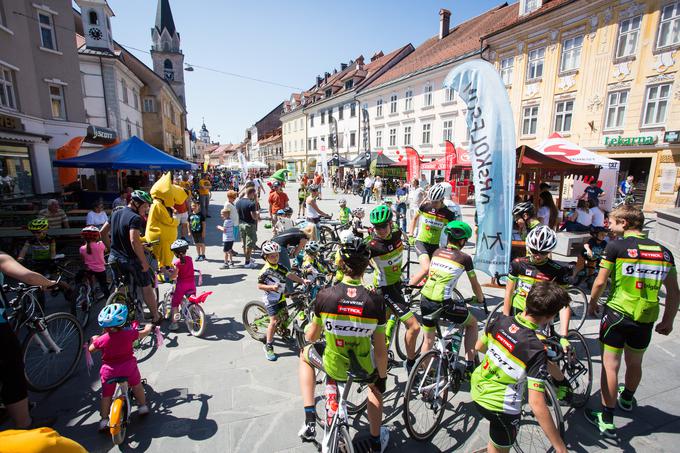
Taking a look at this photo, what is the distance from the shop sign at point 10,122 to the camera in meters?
10.8

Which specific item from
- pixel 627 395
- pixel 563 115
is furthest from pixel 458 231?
pixel 563 115

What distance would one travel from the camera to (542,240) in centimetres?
329

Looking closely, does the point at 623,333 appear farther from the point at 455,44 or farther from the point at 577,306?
the point at 455,44

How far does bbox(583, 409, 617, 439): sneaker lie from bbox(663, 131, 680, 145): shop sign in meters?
17.2

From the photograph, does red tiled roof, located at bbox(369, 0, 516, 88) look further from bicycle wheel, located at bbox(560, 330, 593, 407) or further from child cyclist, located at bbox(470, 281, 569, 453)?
child cyclist, located at bbox(470, 281, 569, 453)

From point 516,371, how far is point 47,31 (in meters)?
21.2

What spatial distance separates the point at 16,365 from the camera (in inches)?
111

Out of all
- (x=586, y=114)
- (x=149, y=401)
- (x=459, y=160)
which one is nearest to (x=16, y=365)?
(x=149, y=401)

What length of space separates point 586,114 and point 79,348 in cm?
2247

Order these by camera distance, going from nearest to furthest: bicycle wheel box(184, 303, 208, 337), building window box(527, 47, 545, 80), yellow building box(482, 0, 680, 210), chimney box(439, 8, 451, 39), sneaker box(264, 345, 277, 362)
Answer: sneaker box(264, 345, 277, 362), bicycle wheel box(184, 303, 208, 337), yellow building box(482, 0, 680, 210), building window box(527, 47, 545, 80), chimney box(439, 8, 451, 39)

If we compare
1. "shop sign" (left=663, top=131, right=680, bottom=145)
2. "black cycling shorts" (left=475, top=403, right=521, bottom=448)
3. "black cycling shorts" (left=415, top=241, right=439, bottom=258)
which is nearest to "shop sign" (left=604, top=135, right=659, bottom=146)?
"shop sign" (left=663, top=131, right=680, bottom=145)

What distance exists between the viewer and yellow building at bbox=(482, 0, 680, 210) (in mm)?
14617

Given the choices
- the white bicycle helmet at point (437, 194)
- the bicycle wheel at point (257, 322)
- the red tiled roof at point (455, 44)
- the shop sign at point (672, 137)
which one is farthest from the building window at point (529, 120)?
the bicycle wheel at point (257, 322)

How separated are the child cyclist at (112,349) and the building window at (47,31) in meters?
17.9
